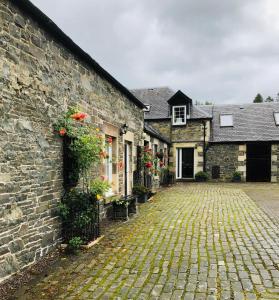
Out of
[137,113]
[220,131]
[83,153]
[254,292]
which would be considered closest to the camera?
[254,292]

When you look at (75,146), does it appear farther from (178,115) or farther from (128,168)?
(178,115)

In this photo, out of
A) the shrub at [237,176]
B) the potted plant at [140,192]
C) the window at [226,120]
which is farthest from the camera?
the window at [226,120]

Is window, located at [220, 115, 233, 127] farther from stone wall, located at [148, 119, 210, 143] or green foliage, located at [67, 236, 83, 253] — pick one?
green foliage, located at [67, 236, 83, 253]

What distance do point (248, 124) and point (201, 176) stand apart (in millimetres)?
5215

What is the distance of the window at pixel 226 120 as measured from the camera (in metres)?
21.5

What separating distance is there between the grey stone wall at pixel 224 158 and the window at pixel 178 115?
2650 millimetres

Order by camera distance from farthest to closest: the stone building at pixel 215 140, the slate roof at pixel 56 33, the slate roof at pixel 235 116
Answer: the slate roof at pixel 235 116
the stone building at pixel 215 140
the slate roof at pixel 56 33

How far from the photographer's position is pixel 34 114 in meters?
4.70

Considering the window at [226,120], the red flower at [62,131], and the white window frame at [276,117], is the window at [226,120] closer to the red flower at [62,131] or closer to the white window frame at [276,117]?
the white window frame at [276,117]

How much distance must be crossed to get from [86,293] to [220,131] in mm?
18609

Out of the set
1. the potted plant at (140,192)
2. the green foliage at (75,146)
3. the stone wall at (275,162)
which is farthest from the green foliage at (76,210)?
the stone wall at (275,162)

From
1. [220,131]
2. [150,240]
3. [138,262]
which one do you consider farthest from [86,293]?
[220,131]

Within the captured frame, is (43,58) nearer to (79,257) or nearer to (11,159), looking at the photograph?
(11,159)

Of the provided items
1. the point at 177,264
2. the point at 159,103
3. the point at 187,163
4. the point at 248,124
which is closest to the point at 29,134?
the point at 177,264
